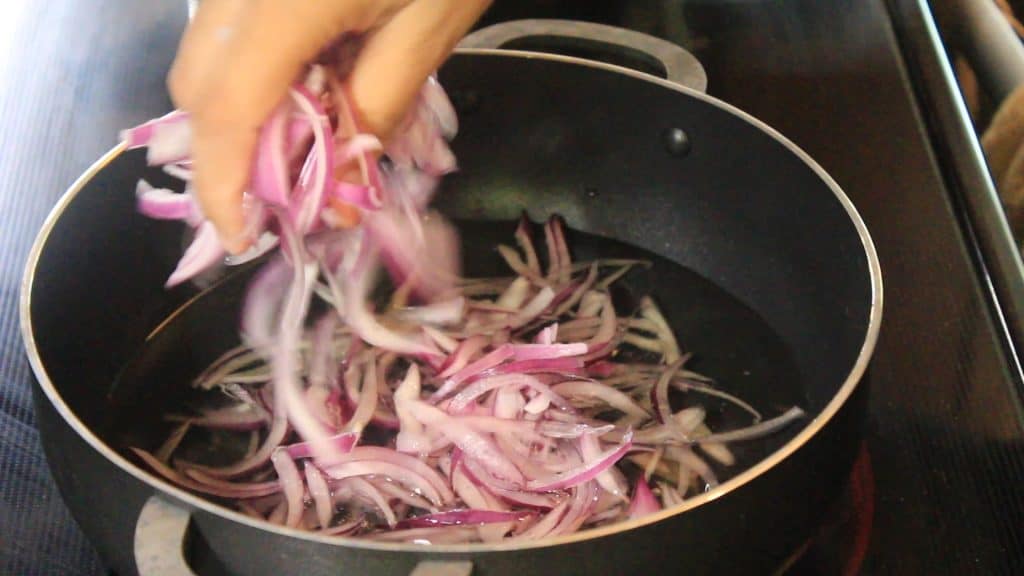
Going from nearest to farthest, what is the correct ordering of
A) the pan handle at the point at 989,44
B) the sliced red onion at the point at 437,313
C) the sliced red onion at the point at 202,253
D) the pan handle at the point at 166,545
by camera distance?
the pan handle at the point at 166,545 → the sliced red onion at the point at 202,253 → the sliced red onion at the point at 437,313 → the pan handle at the point at 989,44

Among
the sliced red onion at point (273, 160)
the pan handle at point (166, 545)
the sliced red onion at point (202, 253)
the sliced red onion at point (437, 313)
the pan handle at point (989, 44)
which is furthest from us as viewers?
the pan handle at point (989, 44)

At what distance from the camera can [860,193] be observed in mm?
1026

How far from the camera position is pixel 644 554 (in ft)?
1.68

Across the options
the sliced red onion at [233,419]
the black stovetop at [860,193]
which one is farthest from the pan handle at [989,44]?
the sliced red onion at [233,419]

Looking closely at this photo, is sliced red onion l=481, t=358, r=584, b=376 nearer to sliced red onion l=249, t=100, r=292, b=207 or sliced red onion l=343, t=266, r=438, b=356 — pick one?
sliced red onion l=343, t=266, r=438, b=356

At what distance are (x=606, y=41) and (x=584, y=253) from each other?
0.22 m

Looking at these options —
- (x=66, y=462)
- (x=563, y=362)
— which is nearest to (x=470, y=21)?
(x=563, y=362)

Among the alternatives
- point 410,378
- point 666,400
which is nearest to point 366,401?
point 410,378

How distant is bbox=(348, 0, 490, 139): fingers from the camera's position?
0.63m

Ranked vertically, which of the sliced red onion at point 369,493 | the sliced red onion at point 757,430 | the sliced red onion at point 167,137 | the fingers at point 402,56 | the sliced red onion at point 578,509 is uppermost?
the fingers at point 402,56

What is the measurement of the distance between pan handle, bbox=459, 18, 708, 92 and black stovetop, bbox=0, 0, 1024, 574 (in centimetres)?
19

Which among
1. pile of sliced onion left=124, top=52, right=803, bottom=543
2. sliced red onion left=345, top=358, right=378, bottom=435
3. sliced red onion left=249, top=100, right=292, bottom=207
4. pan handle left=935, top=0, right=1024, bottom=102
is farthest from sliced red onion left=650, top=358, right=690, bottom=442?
pan handle left=935, top=0, right=1024, bottom=102

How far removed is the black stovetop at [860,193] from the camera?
0.74 m

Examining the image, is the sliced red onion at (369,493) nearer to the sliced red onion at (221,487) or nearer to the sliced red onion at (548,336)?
the sliced red onion at (221,487)
